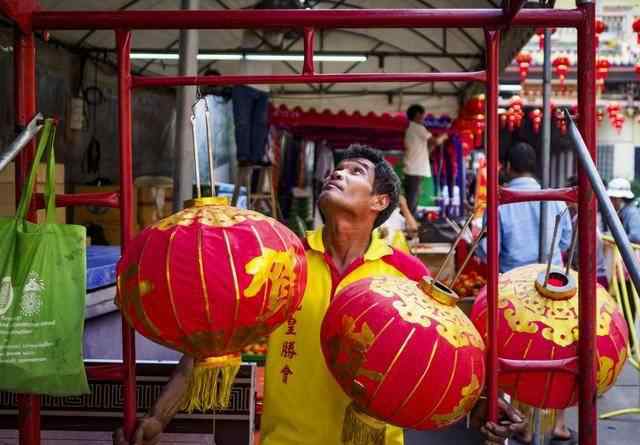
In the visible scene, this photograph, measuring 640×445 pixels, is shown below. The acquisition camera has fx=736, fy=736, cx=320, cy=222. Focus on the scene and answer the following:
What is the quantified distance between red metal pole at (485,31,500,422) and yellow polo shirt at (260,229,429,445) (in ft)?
1.22

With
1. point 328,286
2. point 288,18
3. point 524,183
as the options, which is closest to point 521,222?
point 524,183

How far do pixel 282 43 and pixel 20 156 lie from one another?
900cm

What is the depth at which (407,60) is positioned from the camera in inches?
476

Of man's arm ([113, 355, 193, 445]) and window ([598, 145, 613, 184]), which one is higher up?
window ([598, 145, 613, 184])

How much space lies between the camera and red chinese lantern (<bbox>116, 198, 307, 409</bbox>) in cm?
149

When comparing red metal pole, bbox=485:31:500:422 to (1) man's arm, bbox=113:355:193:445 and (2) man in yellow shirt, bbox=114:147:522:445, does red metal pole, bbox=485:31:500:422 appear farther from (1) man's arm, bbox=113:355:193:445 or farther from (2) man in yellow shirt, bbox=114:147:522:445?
(1) man's arm, bbox=113:355:193:445

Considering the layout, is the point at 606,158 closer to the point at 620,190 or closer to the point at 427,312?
the point at 620,190

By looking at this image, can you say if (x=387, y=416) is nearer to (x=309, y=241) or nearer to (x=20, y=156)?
(x=309, y=241)

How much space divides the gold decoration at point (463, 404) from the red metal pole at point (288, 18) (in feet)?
3.02

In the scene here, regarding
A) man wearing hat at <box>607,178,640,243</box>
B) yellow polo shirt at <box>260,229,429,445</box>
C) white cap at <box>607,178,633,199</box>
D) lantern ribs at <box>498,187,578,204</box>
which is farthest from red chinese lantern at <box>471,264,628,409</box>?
white cap at <box>607,178,633,199</box>

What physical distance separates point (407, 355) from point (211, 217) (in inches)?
20.1

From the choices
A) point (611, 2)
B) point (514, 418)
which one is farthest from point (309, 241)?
point (611, 2)

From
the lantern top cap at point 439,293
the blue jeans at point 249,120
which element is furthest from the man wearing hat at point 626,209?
the lantern top cap at point 439,293

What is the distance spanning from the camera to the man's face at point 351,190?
228cm
